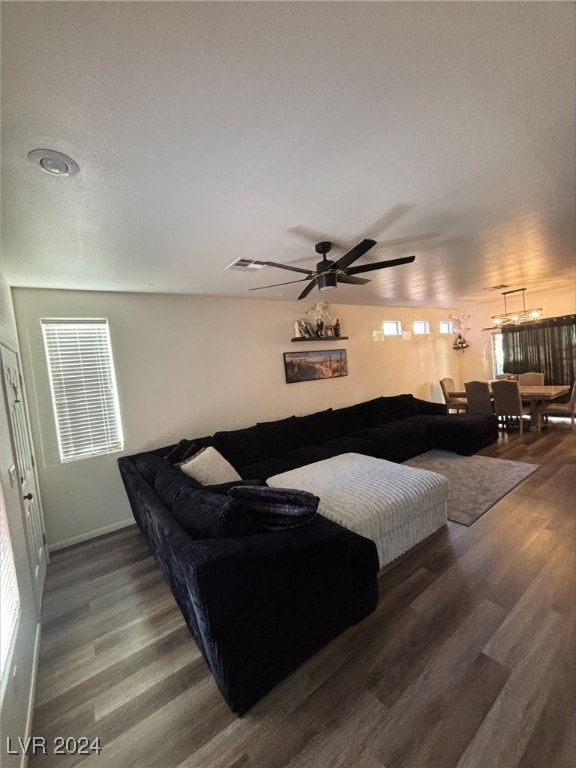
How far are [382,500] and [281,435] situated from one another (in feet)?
6.90

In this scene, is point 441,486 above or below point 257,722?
above

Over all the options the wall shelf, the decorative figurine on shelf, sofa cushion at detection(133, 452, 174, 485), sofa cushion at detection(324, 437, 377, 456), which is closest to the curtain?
the decorative figurine on shelf

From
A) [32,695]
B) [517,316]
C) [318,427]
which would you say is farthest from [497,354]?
[32,695]

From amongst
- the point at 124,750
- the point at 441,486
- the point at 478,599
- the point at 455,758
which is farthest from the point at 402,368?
the point at 124,750

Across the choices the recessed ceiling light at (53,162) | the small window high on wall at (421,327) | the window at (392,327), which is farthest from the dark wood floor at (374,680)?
the small window high on wall at (421,327)

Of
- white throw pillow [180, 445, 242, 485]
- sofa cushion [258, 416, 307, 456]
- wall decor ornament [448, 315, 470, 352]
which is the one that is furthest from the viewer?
wall decor ornament [448, 315, 470, 352]

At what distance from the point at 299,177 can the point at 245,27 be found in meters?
0.79

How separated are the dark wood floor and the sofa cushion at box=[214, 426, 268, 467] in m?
1.50

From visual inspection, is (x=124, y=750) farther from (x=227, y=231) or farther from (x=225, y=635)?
(x=227, y=231)

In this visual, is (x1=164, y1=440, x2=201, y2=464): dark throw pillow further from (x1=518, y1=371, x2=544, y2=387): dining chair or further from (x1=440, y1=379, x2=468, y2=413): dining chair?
(x1=518, y1=371, x2=544, y2=387): dining chair

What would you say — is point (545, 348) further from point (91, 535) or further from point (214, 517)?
point (91, 535)

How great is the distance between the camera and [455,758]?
121cm

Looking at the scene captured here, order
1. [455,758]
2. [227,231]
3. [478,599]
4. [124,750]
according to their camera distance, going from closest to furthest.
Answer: [455,758] → [124,750] → [478,599] → [227,231]

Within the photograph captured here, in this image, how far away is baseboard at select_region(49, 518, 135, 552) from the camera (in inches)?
120
